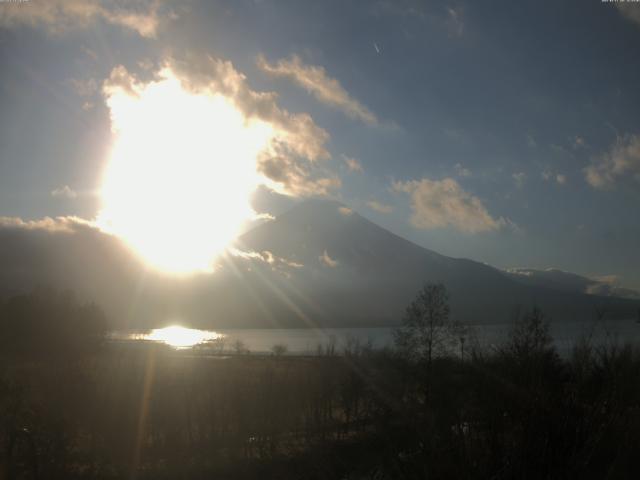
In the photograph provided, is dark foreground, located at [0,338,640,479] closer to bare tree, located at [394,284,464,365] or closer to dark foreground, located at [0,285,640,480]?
dark foreground, located at [0,285,640,480]

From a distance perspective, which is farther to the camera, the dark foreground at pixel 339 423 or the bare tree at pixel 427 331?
the bare tree at pixel 427 331

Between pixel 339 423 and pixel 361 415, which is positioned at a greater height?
pixel 339 423

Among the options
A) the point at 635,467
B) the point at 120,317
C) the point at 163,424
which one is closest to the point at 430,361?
the point at 163,424

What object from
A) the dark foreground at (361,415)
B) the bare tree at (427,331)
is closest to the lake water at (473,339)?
the dark foreground at (361,415)

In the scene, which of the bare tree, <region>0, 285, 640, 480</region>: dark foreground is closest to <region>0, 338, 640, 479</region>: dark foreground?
<region>0, 285, 640, 480</region>: dark foreground

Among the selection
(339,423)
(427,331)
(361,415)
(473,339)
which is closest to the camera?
(473,339)

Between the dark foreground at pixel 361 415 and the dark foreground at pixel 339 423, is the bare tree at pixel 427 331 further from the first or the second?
the dark foreground at pixel 339 423

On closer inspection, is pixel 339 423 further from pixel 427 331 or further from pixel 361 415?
pixel 427 331

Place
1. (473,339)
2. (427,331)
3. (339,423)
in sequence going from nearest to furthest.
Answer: (473,339)
(339,423)
(427,331)

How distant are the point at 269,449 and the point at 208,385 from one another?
24.3 ft

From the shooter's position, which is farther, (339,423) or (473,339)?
(339,423)

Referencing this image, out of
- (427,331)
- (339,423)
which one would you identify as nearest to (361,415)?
(339,423)

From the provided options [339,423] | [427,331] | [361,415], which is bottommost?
[361,415]

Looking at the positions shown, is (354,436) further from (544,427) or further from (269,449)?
(544,427)
